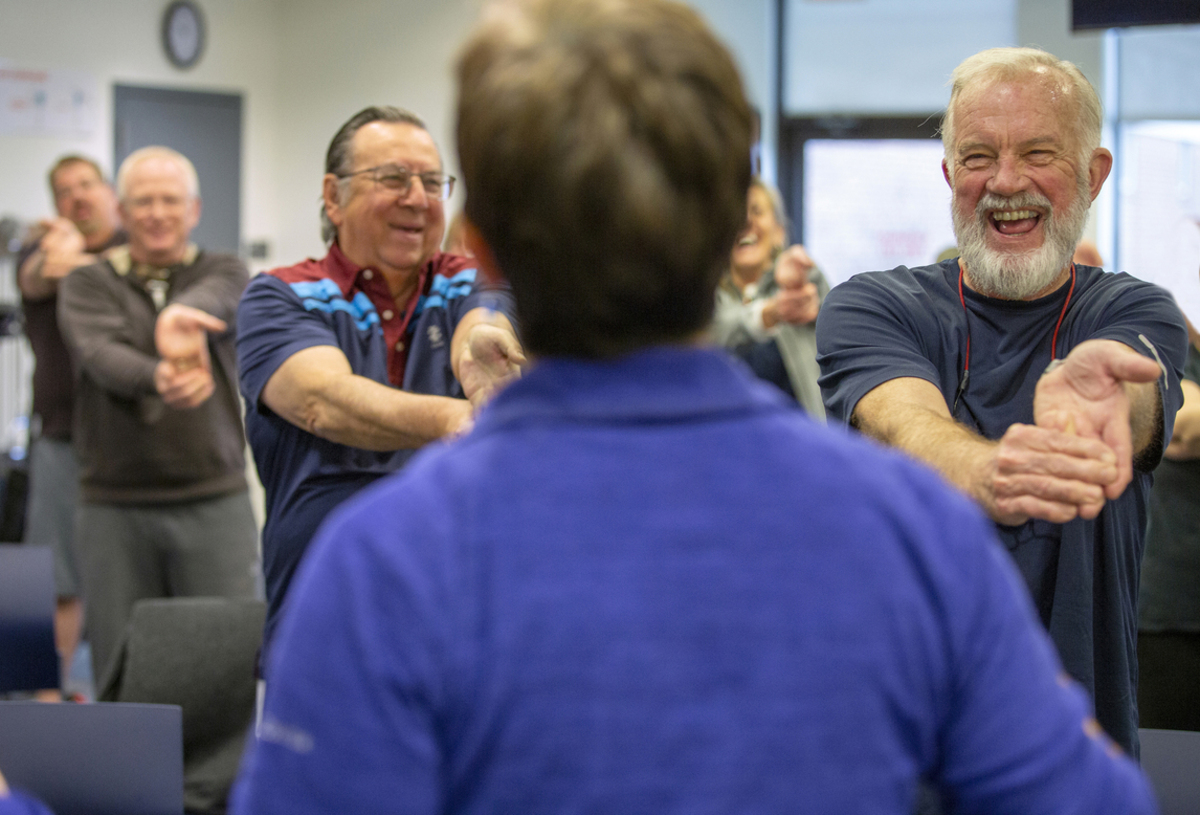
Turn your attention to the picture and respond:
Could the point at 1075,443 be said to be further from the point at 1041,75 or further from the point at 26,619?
the point at 26,619

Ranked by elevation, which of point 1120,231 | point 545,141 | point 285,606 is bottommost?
point 285,606

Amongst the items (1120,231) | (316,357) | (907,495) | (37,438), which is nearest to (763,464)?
(907,495)

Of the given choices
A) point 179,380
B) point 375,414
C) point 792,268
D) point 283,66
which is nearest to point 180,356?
point 179,380

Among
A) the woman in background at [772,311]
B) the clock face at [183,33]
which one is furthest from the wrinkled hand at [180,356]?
the clock face at [183,33]

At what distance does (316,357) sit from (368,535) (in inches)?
55.1

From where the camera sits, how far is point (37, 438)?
4348 millimetres

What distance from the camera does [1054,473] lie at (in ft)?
3.80

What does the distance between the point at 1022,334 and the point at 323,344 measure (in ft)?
3.74

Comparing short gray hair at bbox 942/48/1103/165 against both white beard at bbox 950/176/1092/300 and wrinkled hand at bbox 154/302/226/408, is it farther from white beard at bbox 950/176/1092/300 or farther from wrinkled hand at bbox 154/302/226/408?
wrinkled hand at bbox 154/302/226/408

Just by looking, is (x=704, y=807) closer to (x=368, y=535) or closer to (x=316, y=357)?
(x=368, y=535)

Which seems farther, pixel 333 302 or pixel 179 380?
pixel 179 380

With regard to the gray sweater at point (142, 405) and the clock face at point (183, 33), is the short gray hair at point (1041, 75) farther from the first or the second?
the clock face at point (183, 33)

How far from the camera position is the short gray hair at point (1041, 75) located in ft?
5.31

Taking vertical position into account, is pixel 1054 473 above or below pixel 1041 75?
below
